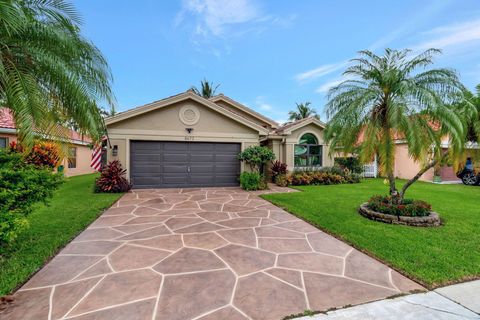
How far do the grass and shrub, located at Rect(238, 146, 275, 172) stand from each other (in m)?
6.59

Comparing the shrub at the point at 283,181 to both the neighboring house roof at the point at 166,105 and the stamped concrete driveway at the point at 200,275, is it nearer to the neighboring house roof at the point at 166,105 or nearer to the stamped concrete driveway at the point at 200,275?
the neighboring house roof at the point at 166,105

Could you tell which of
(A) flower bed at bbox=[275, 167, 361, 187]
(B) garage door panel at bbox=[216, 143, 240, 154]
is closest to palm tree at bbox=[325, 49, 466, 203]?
(A) flower bed at bbox=[275, 167, 361, 187]

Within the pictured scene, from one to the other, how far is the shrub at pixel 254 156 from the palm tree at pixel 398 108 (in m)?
5.72

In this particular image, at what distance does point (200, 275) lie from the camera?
136 inches

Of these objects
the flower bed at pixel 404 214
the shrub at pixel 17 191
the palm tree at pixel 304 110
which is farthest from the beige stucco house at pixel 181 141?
the palm tree at pixel 304 110

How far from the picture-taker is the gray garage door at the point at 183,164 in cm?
1173

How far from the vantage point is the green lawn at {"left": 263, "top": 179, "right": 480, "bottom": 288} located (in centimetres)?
361

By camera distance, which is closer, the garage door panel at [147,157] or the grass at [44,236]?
the grass at [44,236]

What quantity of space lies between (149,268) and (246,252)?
1.72 meters

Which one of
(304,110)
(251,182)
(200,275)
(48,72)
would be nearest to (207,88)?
(304,110)

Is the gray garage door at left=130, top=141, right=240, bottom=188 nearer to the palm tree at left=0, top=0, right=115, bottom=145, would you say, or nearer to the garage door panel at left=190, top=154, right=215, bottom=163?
the garage door panel at left=190, top=154, right=215, bottom=163

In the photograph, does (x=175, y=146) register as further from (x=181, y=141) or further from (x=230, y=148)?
(x=230, y=148)

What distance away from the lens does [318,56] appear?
15.0 meters

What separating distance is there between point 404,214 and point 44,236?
8782mm
